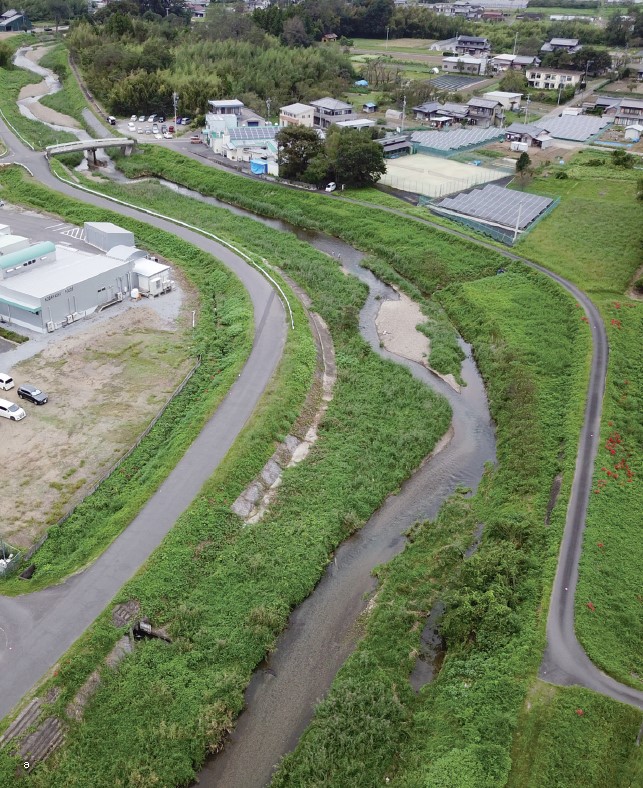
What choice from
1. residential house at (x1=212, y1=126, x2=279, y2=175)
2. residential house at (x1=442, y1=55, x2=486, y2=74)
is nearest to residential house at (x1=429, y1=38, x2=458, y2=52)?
residential house at (x1=442, y1=55, x2=486, y2=74)

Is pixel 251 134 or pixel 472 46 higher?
pixel 472 46

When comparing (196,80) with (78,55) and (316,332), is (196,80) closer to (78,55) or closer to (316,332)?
(78,55)

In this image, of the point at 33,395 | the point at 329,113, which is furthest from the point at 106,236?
the point at 329,113

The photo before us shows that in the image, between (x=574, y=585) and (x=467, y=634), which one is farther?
(x=574, y=585)

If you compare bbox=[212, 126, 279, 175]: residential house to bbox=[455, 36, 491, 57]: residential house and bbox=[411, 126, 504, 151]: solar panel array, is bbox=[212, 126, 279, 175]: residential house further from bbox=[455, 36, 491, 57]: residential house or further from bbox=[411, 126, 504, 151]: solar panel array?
bbox=[455, 36, 491, 57]: residential house

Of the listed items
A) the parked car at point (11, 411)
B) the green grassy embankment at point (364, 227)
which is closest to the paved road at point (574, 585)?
the green grassy embankment at point (364, 227)

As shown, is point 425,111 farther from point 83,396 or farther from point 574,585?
point 574,585
